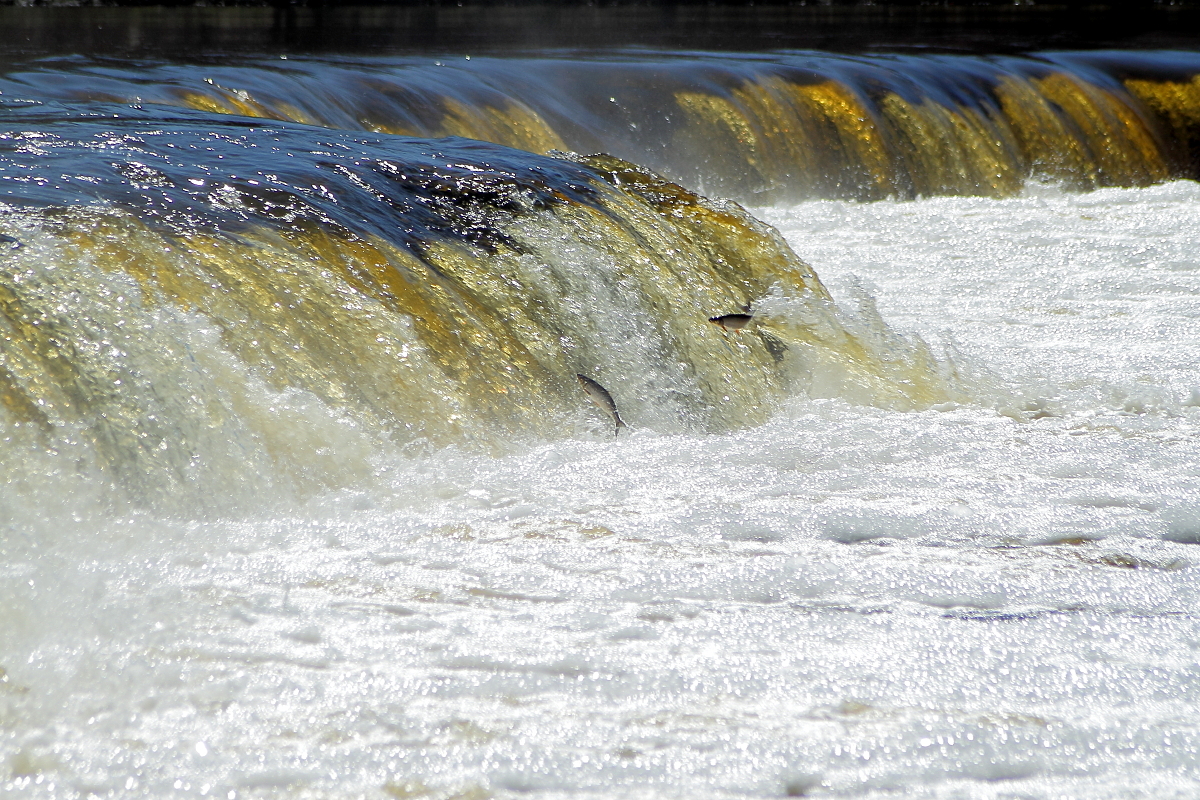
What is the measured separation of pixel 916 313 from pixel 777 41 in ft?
32.0

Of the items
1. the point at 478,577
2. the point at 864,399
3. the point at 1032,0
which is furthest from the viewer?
the point at 1032,0

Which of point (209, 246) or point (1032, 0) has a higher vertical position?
point (1032, 0)

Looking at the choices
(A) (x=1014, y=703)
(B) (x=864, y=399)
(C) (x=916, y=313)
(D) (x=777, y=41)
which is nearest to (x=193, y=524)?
(A) (x=1014, y=703)

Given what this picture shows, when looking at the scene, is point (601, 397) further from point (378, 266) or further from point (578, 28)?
point (578, 28)

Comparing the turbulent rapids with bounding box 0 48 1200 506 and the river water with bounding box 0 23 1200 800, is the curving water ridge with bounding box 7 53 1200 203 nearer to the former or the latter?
the turbulent rapids with bounding box 0 48 1200 506

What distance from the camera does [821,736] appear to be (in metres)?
2.06

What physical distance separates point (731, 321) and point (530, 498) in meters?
1.67

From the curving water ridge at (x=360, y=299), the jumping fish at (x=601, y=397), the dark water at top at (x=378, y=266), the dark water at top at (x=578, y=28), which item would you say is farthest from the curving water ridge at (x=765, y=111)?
the jumping fish at (x=601, y=397)

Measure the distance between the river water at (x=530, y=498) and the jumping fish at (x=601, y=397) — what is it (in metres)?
0.05

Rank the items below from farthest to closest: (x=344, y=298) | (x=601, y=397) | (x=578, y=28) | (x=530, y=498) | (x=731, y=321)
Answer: (x=578, y=28)
(x=731, y=321)
(x=601, y=397)
(x=344, y=298)
(x=530, y=498)

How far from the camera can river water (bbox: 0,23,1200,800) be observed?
6.66ft

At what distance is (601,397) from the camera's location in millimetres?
3865

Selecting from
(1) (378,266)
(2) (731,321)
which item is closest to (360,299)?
(1) (378,266)

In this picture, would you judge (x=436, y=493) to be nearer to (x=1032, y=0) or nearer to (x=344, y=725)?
(x=344, y=725)
